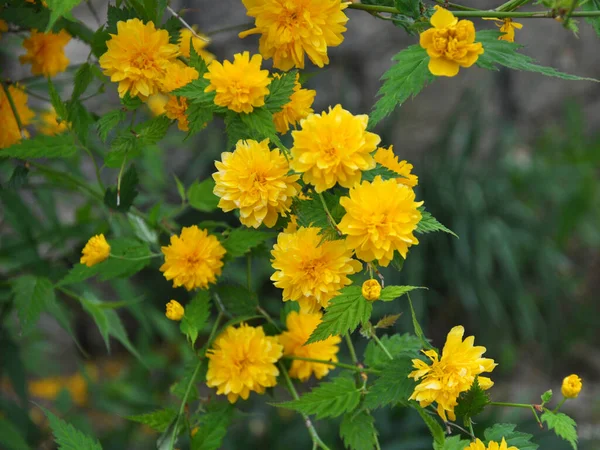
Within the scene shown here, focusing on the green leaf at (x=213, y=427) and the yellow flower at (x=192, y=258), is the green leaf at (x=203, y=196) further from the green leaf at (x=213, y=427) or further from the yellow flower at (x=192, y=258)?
the green leaf at (x=213, y=427)

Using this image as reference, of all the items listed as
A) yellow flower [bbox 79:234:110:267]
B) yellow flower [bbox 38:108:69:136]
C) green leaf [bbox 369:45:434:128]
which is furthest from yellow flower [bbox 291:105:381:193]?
yellow flower [bbox 38:108:69:136]

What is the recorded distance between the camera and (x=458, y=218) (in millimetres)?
2615

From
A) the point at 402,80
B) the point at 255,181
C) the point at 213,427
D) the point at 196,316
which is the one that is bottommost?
the point at 213,427

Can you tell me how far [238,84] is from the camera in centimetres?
70

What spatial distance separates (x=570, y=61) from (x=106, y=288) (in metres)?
2.39

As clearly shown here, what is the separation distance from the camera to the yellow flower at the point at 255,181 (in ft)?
2.30

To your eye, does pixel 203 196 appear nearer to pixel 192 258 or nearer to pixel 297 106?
pixel 192 258

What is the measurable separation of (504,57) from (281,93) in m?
0.24

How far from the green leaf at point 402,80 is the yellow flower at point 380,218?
7 cm

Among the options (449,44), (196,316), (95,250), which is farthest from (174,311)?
(449,44)

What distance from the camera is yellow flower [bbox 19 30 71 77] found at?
1014mm

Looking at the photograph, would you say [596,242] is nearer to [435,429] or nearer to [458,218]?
[458,218]

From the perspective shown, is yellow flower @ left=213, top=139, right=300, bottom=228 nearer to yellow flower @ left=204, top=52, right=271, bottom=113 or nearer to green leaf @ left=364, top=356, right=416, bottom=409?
yellow flower @ left=204, top=52, right=271, bottom=113

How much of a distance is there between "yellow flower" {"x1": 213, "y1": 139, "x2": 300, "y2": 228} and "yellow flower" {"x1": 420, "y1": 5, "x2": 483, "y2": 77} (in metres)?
0.19
